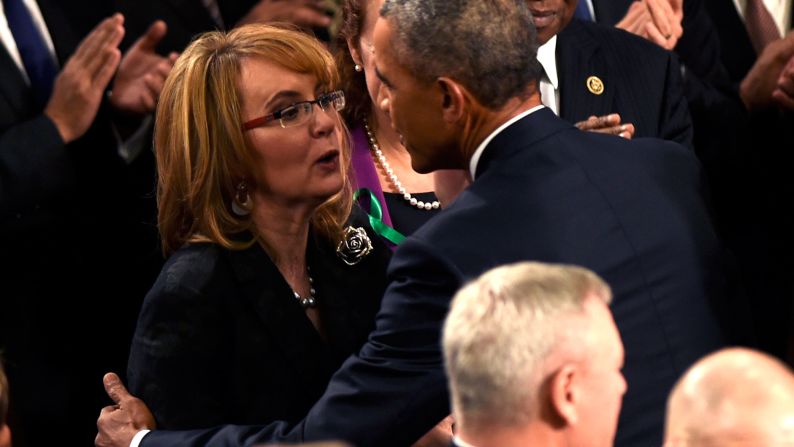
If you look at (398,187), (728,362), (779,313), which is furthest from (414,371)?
(779,313)

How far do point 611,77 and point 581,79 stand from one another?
84mm

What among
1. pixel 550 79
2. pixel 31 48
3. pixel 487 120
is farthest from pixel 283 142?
pixel 31 48

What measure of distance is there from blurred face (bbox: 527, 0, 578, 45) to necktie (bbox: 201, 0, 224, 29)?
106 centimetres

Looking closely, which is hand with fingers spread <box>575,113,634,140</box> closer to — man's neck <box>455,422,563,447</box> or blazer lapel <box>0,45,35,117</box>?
man's neck <box>455,422,563,447</box>

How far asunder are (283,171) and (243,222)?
5.6 inches

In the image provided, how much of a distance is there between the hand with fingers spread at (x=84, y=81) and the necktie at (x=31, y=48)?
82 mm

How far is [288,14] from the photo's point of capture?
14.1ft

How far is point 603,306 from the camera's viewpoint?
2016 millimetres

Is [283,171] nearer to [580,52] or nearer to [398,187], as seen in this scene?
[398,187]

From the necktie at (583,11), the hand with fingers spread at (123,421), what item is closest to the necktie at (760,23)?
the necktie at (583,11)

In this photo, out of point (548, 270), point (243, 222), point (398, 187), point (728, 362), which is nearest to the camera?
point (728, 362)

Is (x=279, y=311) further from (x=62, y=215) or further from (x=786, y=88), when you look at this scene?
(x=786, y=88)

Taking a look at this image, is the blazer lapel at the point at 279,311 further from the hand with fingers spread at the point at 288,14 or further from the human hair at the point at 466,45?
the hand with fingers spread at the point at 288,14

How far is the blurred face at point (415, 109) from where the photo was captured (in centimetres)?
254
